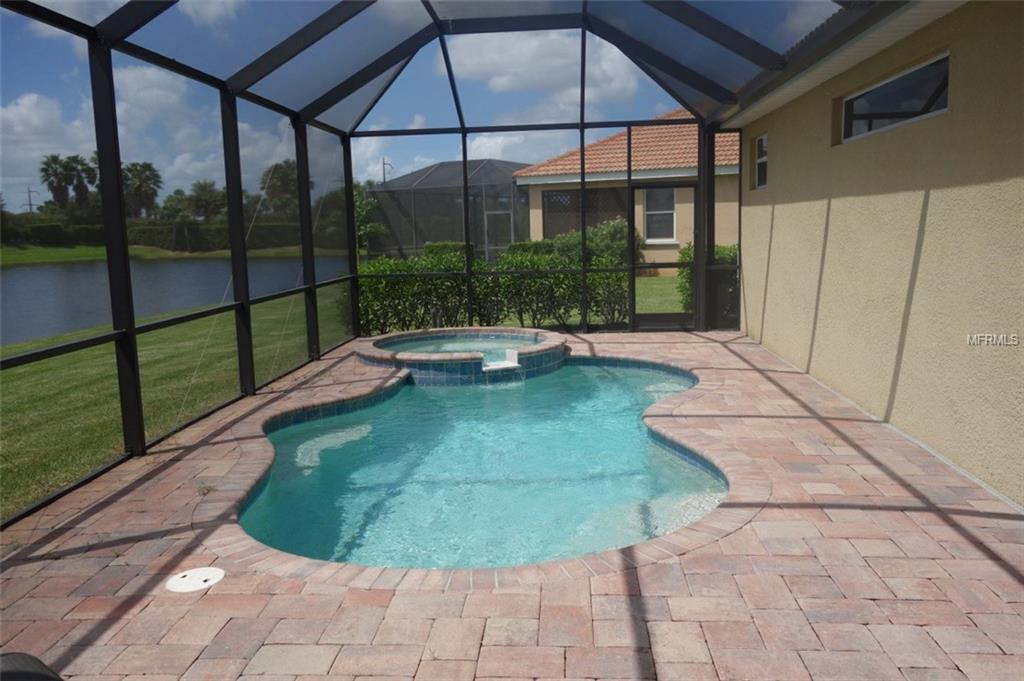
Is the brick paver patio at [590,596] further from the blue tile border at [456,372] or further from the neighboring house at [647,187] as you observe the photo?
the neighboring house at [647,187]

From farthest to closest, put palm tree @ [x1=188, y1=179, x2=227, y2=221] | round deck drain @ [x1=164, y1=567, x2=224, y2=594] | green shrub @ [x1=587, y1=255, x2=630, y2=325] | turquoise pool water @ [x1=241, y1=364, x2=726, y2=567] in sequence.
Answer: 1. green shrub @ [x1=587, y1=255, x2=630, y2=325]
2. palm tree @ [x1=188, y1=179, x2=227, y2=221]
3. turquoise pool water @ [x1=241, y1=364, x2=726, y2=567]
4. round deck drain @ [x1=164, y1=567, x2=224, y2=594]

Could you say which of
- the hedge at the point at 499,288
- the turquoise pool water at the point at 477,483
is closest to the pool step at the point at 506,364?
the turquoise pool water at the point at 477,483

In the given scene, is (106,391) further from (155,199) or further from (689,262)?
(689,262)

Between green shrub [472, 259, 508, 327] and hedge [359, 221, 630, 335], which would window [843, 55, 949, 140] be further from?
green shrub [472, 259, 508, 327]

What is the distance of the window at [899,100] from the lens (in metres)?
4.86

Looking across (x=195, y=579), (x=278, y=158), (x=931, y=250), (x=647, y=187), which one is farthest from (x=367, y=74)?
(x=195, y=579)

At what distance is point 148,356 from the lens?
329 inches

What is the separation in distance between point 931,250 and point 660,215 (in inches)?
225

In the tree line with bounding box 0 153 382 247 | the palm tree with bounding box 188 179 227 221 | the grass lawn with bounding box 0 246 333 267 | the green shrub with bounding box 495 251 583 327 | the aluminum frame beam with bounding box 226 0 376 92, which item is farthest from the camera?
the green shrub with bounding box 495 251 583 327

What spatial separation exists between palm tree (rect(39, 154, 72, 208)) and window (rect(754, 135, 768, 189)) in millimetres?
7405

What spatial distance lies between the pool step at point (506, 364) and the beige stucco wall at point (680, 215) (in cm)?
286

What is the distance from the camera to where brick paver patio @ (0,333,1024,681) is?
267cm

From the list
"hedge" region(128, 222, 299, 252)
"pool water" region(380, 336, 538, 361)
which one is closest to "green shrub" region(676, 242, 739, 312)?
"pool water" region(380, 336, 538, 361)

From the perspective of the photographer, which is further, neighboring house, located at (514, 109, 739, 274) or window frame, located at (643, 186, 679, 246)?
window frame, located at (643, 186, 679, 246)
